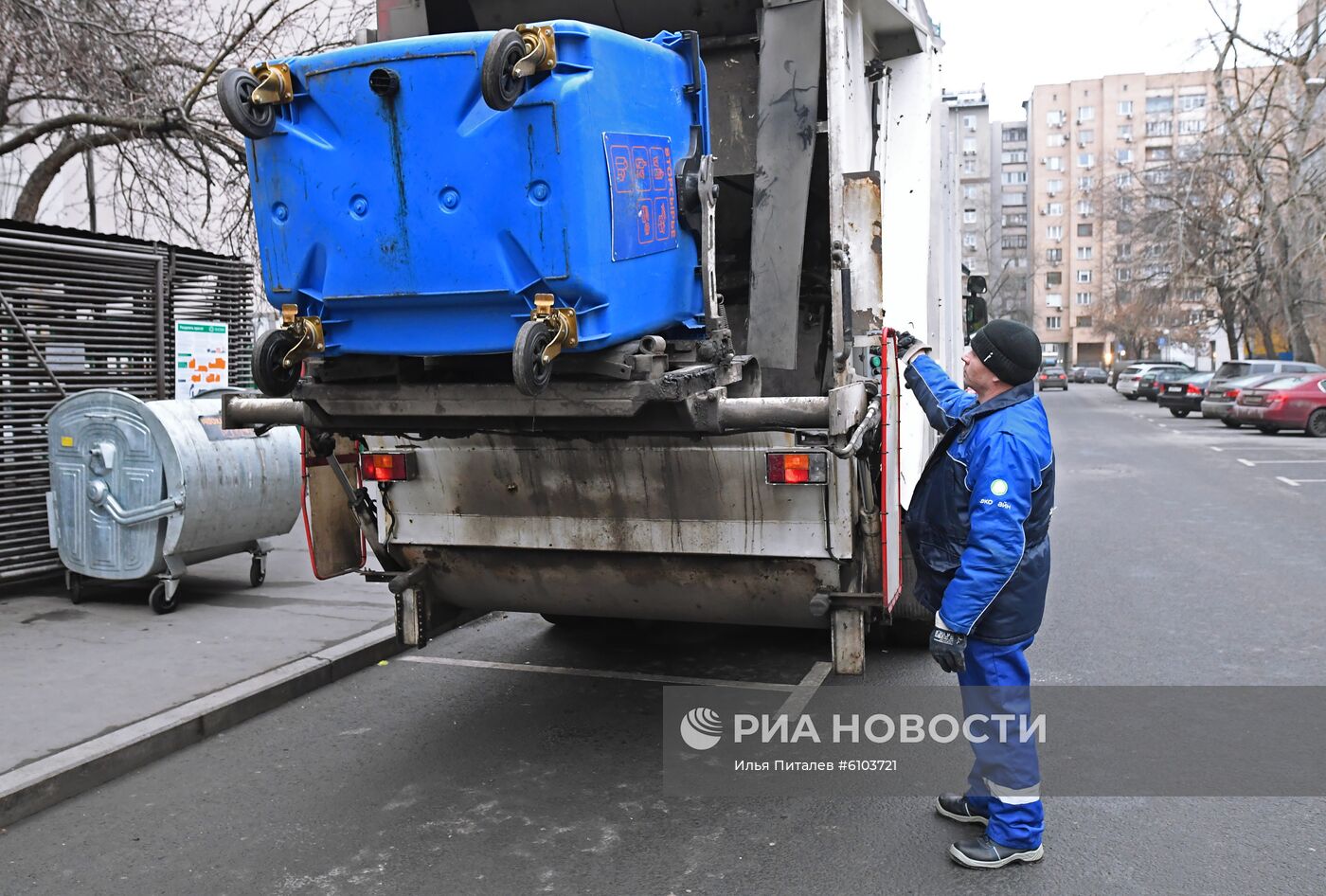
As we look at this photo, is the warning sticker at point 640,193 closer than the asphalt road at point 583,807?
Yes

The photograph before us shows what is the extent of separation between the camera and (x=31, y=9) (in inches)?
342

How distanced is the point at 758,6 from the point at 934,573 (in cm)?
268

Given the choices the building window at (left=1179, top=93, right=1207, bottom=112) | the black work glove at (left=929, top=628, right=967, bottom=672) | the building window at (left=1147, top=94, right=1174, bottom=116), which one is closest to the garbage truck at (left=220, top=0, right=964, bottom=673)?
the black work glove at (left=929, top=628, right=967, bottom=672)

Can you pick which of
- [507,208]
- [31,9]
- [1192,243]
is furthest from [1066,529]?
[1192,243]

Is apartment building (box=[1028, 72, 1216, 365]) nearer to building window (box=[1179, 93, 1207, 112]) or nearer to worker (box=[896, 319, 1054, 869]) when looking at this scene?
building window (box=[1179, 93, 1207, 112])

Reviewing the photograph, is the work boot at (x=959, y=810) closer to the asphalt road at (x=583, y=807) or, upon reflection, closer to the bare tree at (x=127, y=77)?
the asphalt road at (x=583, y=807)

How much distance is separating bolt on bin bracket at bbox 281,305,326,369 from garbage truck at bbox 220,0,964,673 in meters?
0.01

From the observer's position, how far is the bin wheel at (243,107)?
11.4 feet

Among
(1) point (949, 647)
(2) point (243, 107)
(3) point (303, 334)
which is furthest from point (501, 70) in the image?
(1) point (949, 647)

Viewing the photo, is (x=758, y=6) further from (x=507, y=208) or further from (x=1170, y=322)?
(x=1170, y=322)

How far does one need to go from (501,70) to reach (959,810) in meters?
3.00

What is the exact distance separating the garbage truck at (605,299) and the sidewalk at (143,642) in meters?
1.34

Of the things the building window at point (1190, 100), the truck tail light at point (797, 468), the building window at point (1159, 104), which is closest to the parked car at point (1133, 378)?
the truck tail light at point (797, 468)

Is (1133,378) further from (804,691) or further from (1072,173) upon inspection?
(1072,173)
